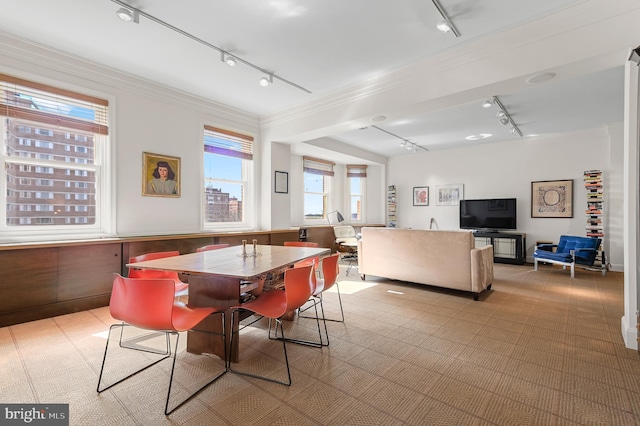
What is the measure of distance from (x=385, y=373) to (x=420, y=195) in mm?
6826

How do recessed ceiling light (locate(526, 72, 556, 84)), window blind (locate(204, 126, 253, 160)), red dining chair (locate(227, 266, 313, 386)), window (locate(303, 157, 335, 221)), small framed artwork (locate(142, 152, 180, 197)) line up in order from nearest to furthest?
red dining chair (locate(227, 266, 313, 386)), recessed ceiling light (locate(526, 72, 556, 84)), small framed artwork (locate(142, 152, 180, 197)), window blind (locate(204, 126, 253, 160)), window (locate(303, 157, 335, 221))

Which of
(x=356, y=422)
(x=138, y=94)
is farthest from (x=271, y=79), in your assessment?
(x=356, y=422)

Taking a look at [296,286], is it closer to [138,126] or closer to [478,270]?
[478,270]

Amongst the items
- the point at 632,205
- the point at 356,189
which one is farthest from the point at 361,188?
the point at 632,205

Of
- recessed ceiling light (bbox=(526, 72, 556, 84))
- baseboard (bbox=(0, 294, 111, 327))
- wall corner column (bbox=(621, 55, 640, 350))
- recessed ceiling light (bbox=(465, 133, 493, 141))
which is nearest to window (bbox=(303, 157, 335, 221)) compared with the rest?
recessed ceiling light (bbox=(465, 133, 493, 141))

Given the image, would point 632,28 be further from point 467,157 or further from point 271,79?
point 467,157

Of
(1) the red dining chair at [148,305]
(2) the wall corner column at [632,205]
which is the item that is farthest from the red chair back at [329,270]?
(2) the wall corner column at [632,205]

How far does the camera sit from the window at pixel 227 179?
506 cm

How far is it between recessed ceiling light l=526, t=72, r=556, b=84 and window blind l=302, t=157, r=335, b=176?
5.20m

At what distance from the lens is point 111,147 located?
12.5 ft

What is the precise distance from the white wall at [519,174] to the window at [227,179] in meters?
4.80

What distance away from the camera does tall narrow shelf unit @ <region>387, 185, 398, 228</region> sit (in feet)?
28.2

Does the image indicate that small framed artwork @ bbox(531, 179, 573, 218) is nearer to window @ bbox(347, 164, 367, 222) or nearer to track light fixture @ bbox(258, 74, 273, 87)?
window @ bbox(347, 164, 367, 222)

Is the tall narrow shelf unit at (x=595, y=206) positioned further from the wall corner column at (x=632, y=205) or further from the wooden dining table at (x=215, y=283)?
the wooden dining table at (x=215, y=283)
